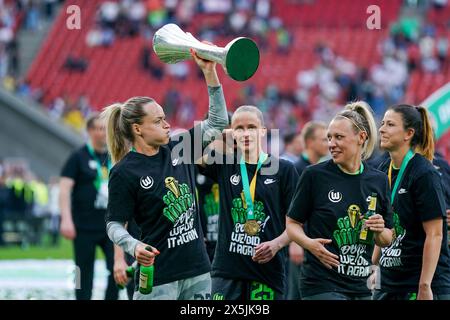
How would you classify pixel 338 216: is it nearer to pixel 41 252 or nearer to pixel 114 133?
pixel 114 133

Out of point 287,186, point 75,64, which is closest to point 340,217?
point 287,186

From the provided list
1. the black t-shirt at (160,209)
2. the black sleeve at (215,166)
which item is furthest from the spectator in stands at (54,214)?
the black t-shirt at (160,209)

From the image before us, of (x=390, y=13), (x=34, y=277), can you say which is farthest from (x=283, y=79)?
(x=34, y=277)

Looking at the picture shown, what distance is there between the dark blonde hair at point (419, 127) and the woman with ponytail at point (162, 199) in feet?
4.30

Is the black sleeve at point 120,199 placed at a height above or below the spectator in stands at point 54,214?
above

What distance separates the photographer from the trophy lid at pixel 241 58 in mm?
6086

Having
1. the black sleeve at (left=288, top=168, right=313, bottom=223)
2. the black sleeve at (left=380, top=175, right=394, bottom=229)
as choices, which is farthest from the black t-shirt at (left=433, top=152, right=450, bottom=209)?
the black sleeve at (left=288, top=168, right=313, bottom=223)

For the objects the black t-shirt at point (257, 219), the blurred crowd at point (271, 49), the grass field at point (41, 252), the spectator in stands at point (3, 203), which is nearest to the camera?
the black t-shirt at point (257, 219)

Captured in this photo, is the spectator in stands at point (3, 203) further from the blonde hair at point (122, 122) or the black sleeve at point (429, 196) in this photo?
the black sleeve at point (429, 196)

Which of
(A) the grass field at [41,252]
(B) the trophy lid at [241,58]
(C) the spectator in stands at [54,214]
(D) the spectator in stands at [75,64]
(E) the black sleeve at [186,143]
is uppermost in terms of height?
(D) the spectator in stands at [75,64]

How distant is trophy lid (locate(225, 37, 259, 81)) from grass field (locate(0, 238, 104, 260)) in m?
13.7

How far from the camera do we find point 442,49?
3266 centimetres

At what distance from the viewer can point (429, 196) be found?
7.00 meters
